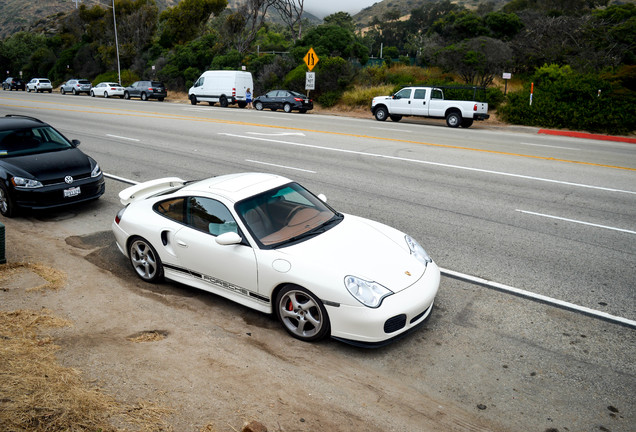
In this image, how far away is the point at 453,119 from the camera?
80.9 feet

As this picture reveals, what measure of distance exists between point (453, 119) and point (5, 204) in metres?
20.1

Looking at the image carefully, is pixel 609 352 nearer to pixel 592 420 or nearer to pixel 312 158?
pixel 592 420

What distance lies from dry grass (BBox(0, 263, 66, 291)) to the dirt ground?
0.01 metres

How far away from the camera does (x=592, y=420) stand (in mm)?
4133

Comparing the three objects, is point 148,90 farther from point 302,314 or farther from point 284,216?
point 302,314

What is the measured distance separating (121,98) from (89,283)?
140 ft

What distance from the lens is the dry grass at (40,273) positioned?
20.9 ft

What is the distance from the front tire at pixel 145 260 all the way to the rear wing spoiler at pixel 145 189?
882 millimetres

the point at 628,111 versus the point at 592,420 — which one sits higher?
the point at 628,111

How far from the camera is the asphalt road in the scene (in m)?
4.62

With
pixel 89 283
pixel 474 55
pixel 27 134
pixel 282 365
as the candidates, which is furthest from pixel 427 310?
pixel 474 55

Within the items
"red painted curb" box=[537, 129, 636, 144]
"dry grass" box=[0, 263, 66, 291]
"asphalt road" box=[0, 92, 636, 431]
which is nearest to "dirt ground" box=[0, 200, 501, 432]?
"dry grass" box=[0, 263, 66, 291]

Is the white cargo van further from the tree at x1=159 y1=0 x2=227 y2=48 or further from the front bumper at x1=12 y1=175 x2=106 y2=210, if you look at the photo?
the front bumper at x1=12 y1=175 x2=106 y2=210

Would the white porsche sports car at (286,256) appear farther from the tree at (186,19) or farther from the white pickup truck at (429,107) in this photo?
the tree at (186,19)
